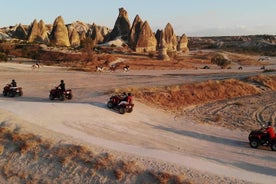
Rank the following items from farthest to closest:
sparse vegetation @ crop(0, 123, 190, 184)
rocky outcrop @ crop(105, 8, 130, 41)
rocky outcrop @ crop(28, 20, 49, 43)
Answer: rocky outcrop @ crop(105, 8, 130, 41) → rocky outcrop @ crop(28, 20, 49, 43) → sparse vegetation @ crop(0, 123, 190, 184)

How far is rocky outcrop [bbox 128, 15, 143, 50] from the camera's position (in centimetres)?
8881

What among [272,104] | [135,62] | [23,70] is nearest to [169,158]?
[272,104]

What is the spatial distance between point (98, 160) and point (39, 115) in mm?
5773

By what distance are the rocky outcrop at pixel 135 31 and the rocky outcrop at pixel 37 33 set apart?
60.9 ft

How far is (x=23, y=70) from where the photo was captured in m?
48.0

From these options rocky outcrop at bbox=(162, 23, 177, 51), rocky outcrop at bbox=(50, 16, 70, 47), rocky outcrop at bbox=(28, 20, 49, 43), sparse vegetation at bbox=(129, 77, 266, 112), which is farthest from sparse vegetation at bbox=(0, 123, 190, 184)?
rocky outcrop at bbox=(162, 23, 177, 51)

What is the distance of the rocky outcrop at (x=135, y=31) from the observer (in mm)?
88812

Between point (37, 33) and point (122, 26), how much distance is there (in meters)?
20.7

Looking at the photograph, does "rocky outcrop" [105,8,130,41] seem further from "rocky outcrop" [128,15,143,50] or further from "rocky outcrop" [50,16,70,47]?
"rocky outcrop" [50,16,70,47]

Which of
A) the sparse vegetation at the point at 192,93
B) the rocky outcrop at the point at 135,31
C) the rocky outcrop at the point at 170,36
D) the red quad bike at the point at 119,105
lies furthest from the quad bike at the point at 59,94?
the rocky outcrop at the point at 170,36

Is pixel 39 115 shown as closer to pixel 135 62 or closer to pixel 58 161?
pixel 58 161

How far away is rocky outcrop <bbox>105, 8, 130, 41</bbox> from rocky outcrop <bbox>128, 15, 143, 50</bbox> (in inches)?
177

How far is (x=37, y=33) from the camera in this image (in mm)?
84375

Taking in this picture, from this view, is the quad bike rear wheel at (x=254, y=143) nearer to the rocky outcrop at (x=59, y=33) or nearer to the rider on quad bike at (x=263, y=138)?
the rider on quad bike at (x=263, y=138)
